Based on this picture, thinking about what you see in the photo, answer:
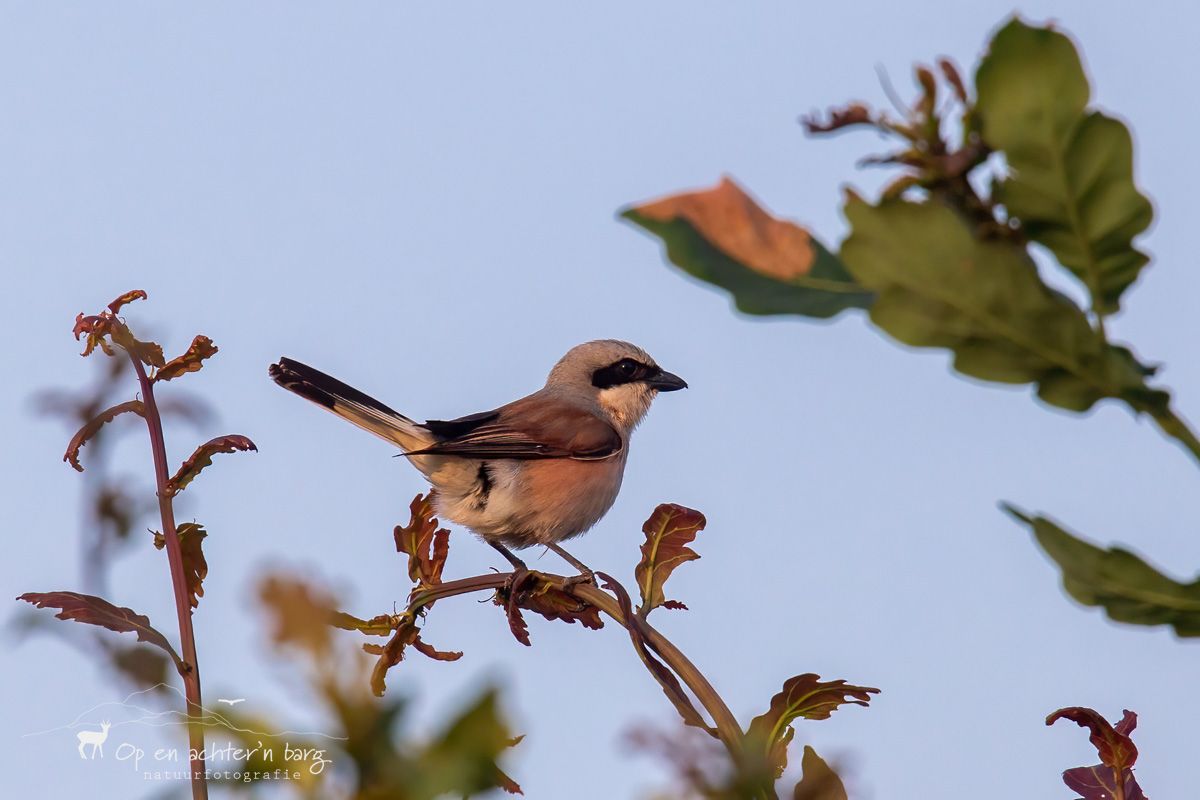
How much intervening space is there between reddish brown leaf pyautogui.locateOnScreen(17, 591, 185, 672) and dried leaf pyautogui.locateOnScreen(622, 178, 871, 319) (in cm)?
93

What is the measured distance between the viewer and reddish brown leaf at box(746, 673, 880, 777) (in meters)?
1.50

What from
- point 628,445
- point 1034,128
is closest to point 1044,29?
point 1034,128

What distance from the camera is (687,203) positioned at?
81 cm

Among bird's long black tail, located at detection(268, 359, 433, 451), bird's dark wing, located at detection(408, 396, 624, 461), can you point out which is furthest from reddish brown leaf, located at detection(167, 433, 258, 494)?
bird's dark wing, located at detection(408, 396, 624, 461)

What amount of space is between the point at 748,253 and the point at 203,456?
1.14m

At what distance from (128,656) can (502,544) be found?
210 inches

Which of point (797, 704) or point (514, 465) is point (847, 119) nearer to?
point (797, 704)

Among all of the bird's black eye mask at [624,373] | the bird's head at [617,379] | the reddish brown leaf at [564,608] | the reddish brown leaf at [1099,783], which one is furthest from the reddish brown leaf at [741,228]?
the bird's black eye mask at [624,373]

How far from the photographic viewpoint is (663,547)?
1845 mm

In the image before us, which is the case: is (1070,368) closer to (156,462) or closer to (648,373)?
(156,462)

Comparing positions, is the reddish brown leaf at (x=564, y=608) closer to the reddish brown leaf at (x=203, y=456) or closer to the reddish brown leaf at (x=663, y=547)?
the reddish brown leaf at (x=663, y=547)

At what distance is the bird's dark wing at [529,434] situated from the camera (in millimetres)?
6441

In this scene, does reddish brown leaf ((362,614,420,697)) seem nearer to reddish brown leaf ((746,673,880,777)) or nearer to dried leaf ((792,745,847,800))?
reddish brown leaf ((746,673,880,777))

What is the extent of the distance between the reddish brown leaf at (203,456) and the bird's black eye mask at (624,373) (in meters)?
5.96
